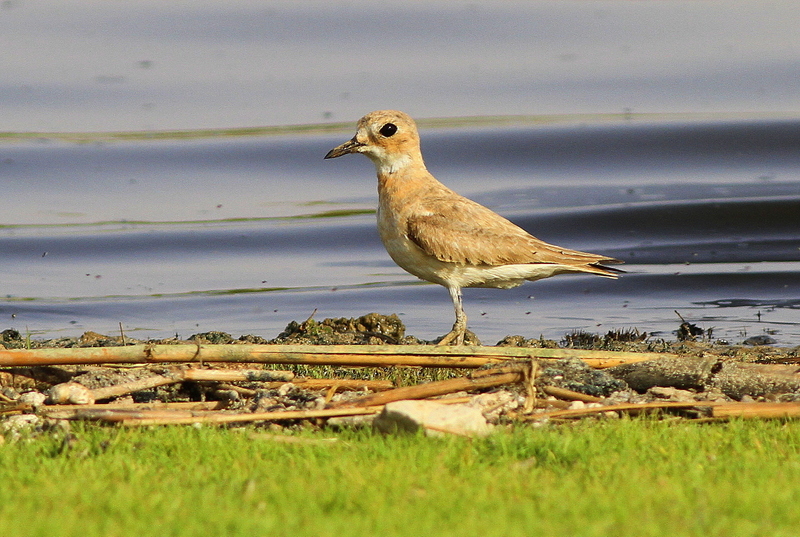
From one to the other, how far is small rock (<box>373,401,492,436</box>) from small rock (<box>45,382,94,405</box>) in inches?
71.1

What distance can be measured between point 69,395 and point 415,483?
2473mm

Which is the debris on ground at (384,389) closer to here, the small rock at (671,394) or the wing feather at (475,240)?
the small rock at (671,394)

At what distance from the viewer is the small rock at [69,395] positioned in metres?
6.40

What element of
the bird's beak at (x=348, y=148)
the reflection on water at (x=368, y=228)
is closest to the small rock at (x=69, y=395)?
the bird's beak at (x=348, y=148)

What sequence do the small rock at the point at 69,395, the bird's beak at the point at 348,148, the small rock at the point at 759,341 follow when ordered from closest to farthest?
the small rock at the point at 69,395 < the bird's beak at the point at 348,148 < the small rock at the point at 759,341

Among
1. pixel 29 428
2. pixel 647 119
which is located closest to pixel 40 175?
pixel 647 119

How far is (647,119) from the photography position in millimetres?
22453

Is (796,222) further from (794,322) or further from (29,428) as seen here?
(29,428)

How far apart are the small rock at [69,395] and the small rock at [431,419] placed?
1.81 meters

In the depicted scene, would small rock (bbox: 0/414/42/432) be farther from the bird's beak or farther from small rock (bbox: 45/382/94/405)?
the bird's beak

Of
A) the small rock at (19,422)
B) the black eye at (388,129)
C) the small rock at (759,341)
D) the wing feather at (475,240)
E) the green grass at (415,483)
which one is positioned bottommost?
the green grass at (415,483)

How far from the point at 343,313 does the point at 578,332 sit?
3.02m

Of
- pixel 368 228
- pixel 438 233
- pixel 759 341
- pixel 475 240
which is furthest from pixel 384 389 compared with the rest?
pixel 368 228

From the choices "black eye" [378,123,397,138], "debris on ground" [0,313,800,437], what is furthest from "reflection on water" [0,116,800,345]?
"debris on ground" [0,313,800,437]
